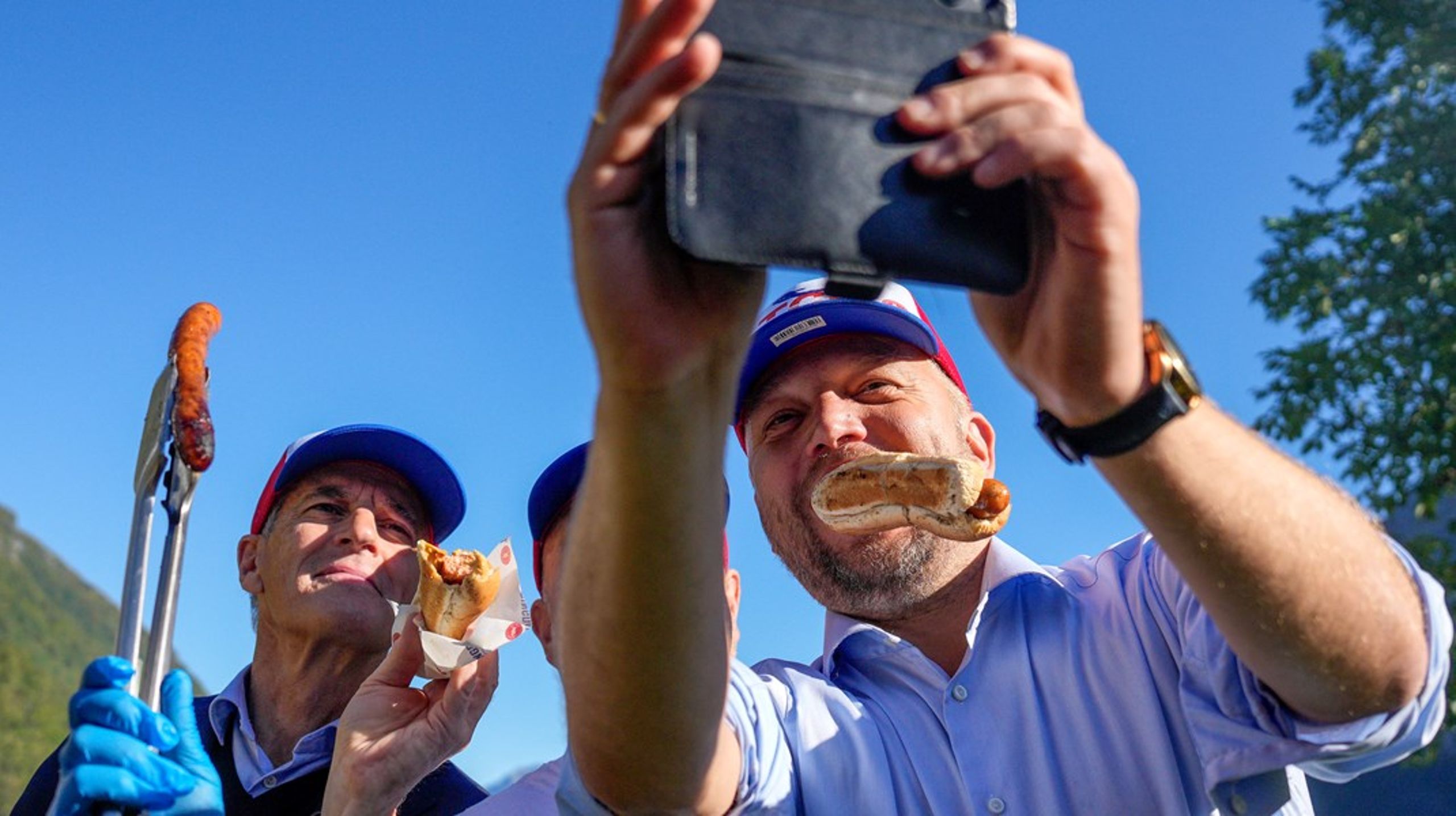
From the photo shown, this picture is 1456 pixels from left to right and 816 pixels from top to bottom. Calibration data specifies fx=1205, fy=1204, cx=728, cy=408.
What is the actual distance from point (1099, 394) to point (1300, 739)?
742mm

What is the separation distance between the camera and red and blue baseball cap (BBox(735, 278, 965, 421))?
308 cm

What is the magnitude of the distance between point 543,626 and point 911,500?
1479 mm

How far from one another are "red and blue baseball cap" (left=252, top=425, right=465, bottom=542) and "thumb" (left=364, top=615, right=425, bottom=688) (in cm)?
104

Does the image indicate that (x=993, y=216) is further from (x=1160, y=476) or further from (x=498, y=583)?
(x=498, y=583)

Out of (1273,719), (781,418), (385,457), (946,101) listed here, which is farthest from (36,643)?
(946,101)

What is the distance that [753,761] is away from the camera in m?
2.17

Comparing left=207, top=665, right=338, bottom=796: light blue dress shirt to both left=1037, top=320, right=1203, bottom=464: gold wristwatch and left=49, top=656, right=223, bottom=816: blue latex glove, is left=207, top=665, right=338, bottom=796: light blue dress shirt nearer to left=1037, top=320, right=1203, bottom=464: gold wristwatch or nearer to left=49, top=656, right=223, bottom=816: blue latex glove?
left=49, top=656, right=223, bottom=816: blue latex glove

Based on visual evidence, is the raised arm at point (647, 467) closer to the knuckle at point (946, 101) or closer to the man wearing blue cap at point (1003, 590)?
the man wearing blue cap at point (1003, 590)

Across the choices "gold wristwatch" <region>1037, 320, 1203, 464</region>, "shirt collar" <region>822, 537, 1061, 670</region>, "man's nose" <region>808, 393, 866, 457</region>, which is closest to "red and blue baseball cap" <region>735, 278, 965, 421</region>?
"man's nose" <region>808, 393, 866, 457</region>

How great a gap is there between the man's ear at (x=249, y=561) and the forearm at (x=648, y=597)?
2907mm

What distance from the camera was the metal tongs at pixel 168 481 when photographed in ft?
8.01

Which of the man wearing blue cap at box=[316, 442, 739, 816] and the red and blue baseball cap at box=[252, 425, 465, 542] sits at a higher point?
the red and blue baseball cap at box=[252, 425, 465, 542]

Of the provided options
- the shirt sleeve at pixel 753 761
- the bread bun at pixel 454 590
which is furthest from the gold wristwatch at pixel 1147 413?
the bread bun at pixel 454 590

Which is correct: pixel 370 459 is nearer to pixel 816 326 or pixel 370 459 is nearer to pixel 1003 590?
pixel 816 326
